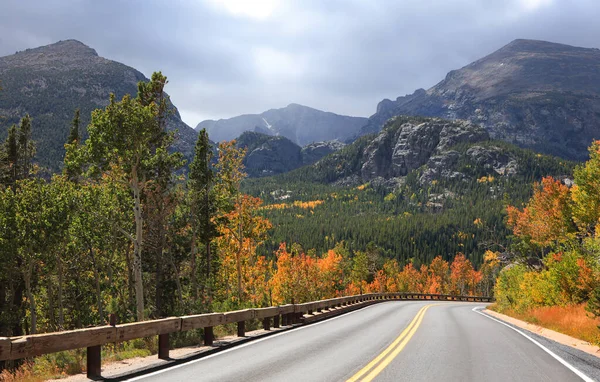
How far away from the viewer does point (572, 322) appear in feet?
55.3

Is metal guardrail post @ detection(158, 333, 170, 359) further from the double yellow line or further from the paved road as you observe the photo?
the double yellow line

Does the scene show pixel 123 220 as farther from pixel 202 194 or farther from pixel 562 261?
pixel 562 261

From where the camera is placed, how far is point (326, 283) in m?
68.8

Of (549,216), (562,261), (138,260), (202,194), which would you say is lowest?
(562,261)

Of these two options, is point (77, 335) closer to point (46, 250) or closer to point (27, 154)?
point (46, 250)

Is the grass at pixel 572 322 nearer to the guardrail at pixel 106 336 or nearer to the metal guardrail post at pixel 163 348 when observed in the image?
the guardrail at pixel 106 336

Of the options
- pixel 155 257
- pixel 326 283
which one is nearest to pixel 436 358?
pixel 155 257

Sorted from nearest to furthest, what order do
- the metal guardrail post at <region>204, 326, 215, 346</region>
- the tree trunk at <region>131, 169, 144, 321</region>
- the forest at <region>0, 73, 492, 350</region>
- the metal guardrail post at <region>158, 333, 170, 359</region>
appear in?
the metal guardrail post at <region>158, 333, 170, 359</region>
the metal guardrail post at <region>204, 326, 215, 346</region>
the tree trunk at <region>131, 169, 144, 321</region>
the forest at <region>0, 73, 492, 350</region>

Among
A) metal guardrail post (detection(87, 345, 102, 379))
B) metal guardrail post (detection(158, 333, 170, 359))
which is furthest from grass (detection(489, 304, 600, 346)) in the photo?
metal guardrail post (detection(87, 345, 102, 379))

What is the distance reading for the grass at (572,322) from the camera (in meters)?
14.2

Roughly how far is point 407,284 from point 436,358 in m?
96.9

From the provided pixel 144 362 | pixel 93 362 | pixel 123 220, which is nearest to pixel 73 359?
pixel 144 362

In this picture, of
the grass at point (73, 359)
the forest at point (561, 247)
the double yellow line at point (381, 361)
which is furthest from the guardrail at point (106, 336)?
the forest at point (561, 247)

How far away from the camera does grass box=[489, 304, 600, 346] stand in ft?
46.7
